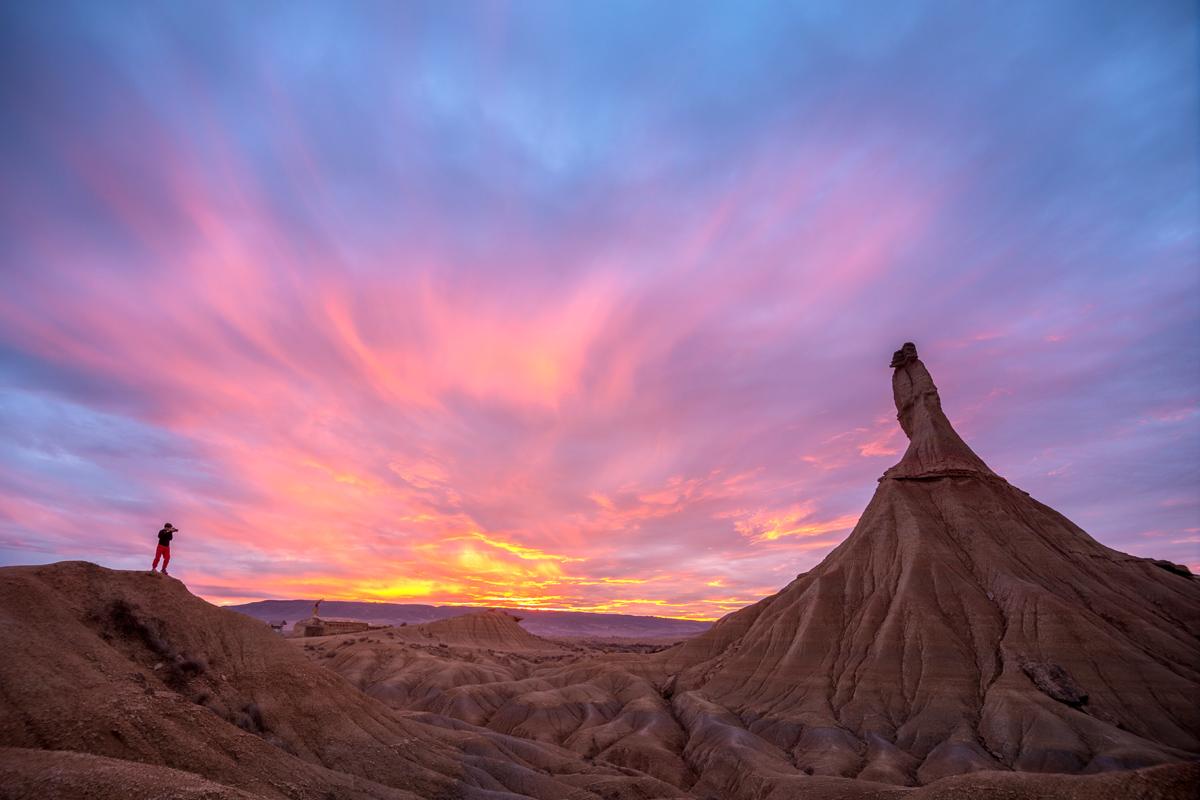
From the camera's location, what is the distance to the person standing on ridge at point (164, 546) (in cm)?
3059

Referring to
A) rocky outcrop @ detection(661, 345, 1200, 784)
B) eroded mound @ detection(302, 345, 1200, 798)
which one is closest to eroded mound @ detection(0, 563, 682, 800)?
eroded mound @ detection(302, 345, 1200, 798)

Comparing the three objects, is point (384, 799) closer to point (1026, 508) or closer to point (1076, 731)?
point (1076, 731)

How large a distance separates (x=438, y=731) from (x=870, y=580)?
53198 millimetres

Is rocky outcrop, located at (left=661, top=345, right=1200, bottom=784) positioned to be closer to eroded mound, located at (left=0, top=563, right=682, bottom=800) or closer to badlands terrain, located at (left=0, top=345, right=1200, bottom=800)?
badlands terrain, located at (left=0, top=345, right=1200, bottom=800)

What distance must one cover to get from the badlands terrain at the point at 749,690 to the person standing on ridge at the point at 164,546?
92 centimetres

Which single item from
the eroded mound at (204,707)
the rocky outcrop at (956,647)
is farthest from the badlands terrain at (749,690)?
the rocky outcrop at (956,647)

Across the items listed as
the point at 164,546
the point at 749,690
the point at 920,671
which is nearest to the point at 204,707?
the point at 164,546

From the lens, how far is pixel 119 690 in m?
22.5

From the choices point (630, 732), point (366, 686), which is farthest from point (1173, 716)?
point (366, 686)

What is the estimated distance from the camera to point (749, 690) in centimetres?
6575

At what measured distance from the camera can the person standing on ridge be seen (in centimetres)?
3059

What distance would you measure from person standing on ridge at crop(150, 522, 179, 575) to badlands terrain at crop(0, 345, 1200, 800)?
92 centimetres

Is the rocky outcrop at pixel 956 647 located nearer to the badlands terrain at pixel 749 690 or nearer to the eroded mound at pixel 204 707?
the badlands terrain at pixel 749 690

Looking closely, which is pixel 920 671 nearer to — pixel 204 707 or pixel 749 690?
pixel 749 690
